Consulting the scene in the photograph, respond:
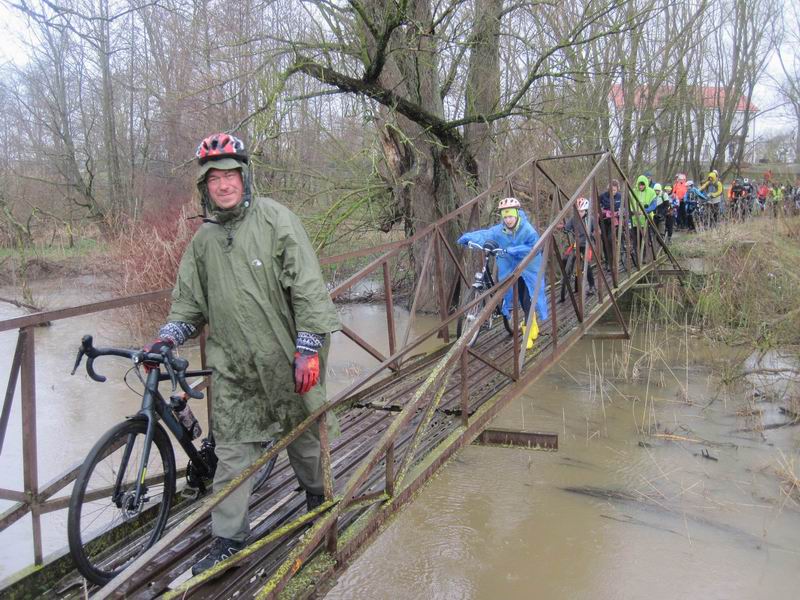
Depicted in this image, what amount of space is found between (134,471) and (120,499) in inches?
9.1

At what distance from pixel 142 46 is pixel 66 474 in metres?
16.6

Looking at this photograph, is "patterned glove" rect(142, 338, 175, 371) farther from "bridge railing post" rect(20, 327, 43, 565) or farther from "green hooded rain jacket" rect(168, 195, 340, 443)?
"bridge railing post" rect(20, 327, 43, 565)

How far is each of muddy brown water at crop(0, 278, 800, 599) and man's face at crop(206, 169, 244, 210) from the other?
1758mm

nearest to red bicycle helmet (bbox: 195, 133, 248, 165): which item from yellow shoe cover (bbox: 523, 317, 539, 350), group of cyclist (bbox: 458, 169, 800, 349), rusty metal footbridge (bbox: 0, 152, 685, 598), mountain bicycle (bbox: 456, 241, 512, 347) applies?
rusty metal footbridge (bbox: 0, 152, 685, 598)

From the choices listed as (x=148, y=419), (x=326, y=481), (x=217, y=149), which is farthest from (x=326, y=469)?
(x=217, y=149)

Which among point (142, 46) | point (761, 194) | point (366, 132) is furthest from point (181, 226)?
point (761, 194)

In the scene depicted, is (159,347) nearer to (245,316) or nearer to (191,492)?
(245,316)

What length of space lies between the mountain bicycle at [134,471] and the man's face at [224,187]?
63 centimetres

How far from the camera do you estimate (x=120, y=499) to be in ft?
9.11

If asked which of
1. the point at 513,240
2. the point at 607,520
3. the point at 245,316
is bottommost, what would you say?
the point at 607,520

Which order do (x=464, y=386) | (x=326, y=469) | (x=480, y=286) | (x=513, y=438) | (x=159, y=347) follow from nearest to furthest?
(x=159, y=347)
(x=326, y=469)
(x=464, y=386)
(x=513, y=438)
(x=480, y=286)

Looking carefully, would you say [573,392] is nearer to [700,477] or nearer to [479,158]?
[700,477]

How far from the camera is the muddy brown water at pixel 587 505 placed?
4320mm

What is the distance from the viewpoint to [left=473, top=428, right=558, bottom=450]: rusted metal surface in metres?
4.68
